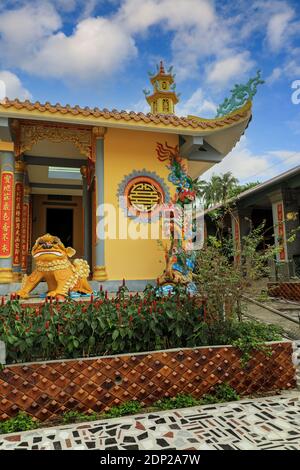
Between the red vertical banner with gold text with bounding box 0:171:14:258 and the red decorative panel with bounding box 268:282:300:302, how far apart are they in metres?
6.79

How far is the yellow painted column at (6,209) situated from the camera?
20.3 ft

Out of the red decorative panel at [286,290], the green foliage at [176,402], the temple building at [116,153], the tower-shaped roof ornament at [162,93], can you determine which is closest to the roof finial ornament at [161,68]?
the tower-shaped roof ornament at [162,93]

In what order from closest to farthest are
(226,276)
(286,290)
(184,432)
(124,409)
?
(184,432) → (124,409) → (226,276) → (286,290)

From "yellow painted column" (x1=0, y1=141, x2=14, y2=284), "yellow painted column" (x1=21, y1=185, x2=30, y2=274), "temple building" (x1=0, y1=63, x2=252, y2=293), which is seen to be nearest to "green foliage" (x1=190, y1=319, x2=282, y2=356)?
"temple building" (x1=0, y1=63, x2=252, y2=293)

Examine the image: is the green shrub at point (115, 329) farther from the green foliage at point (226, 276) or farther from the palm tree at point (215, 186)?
the palm tree at point (215, 186)

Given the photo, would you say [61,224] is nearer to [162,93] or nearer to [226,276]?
[162,93]

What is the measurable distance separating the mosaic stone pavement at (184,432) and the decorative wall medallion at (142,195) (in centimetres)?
465

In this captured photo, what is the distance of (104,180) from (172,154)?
1.78 meters

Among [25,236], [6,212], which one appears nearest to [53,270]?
[6,212]

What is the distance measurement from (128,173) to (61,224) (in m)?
5.44

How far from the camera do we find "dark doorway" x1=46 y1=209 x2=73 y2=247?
37.8 feet

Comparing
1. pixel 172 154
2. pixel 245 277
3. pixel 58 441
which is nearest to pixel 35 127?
pixel 172 154

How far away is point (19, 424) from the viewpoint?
103 inches

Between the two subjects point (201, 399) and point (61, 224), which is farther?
point (61, 224)
